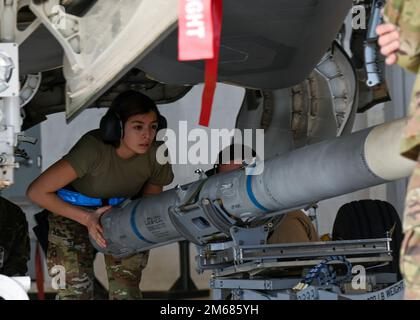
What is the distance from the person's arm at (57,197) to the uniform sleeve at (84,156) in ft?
0.11

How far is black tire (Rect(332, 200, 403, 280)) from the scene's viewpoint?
609 cm

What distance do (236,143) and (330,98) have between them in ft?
2.31

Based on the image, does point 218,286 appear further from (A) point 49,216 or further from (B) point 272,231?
(A) point 49,216

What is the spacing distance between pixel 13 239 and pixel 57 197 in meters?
0.93

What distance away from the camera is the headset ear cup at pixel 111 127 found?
19.5 ft

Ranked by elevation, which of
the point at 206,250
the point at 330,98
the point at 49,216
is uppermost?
the point at 330,98

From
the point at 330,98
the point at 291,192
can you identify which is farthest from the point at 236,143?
the point at 291,192

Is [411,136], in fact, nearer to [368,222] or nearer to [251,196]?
[251,196]

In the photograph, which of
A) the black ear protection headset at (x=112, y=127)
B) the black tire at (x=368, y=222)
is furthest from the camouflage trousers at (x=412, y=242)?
the black ear protection headset at (x=112, y=127)

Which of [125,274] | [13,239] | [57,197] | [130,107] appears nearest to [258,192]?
[130,107]

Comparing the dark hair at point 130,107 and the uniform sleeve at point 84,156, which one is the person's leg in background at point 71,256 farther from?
the dark hair at point 130,107

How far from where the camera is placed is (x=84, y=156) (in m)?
6.00

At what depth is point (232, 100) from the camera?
7094mm

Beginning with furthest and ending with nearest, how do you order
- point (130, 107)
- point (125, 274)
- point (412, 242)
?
point (125, 274)
point (130, 107)
point (412, 242)
